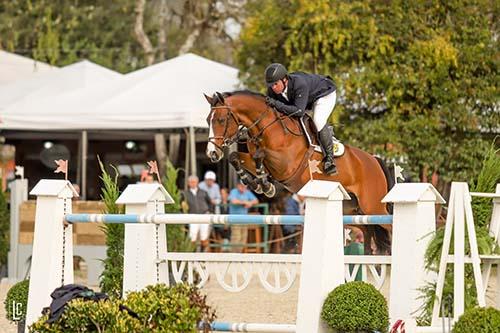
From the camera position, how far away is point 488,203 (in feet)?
29.7

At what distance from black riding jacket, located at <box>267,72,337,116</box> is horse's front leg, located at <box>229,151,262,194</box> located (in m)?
0.53

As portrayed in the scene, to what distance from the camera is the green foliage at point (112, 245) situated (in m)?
9.24

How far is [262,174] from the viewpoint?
10938mm

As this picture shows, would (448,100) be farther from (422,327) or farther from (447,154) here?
(422,327)

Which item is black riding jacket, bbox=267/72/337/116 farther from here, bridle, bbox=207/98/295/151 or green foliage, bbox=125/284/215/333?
green foliage, bbox=125/284/215/333

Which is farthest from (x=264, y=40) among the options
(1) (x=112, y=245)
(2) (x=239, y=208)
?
(1) (x=112, y=245)

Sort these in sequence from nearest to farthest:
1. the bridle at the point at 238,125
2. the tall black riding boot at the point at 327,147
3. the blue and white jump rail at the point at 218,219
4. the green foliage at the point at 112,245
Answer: the blue and white jump rail at the point at 218,219 → the green foliage at the point at 112,245 → the bridle at the point at 238,125 → the tall black riding boot at the point at 327,147

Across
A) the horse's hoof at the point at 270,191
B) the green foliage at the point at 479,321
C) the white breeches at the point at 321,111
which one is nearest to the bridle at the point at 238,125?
the white breeches at the point at 321,111

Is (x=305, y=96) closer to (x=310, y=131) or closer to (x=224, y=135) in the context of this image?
(x=310, y=131)

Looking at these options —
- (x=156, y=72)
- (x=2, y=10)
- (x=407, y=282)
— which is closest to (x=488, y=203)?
(x=407, y=282)

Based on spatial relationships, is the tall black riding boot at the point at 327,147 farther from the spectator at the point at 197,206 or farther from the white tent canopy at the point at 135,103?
the white tent canopy at the point at 135,103

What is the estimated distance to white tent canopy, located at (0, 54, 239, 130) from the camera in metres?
18.5

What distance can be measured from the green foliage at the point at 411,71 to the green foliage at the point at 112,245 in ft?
29.8

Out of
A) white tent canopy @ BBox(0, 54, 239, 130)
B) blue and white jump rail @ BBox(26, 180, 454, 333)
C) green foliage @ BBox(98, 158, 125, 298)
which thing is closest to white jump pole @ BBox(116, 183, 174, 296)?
blue and white jump rail @ BBox(26, 180, 454, 333)
